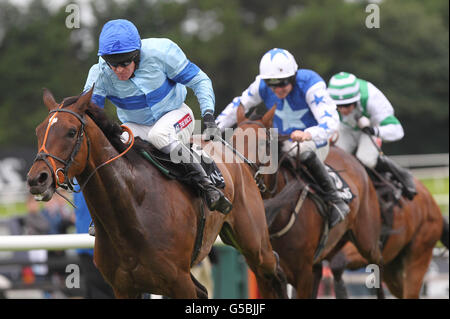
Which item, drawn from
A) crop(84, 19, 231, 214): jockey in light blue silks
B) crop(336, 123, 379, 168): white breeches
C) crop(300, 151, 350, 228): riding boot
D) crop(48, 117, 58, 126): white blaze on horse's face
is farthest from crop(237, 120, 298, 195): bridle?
crop(48, 117, 58, 126): white blaze on horse's face

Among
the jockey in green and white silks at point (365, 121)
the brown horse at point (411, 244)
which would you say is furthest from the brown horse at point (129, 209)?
the brown horse at point (411, 244)

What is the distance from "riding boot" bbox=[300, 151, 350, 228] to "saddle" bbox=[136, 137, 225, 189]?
5.40 feet

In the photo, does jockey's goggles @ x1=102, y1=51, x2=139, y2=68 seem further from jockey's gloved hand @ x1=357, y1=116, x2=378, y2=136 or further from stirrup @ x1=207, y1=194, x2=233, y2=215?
jockey's gloved hand @ x1=357, y1=116, x2=378, y2=136

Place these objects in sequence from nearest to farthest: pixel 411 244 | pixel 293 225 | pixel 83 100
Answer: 1. pixel 83 100
2. pixel 293 225
3. pixel 411 244

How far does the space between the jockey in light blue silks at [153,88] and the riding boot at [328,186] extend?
5.45ft

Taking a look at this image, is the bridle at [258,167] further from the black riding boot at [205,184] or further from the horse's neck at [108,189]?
the horse's neck at [108,189]

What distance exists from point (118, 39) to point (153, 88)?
0.43m

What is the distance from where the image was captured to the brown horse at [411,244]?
772cm

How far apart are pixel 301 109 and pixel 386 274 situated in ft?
8.87

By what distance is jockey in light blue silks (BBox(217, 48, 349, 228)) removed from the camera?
6.11m

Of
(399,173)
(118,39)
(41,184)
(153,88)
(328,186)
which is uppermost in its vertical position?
(118,39)

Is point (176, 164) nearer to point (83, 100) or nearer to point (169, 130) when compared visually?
point (169, 130)

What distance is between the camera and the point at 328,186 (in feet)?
20.9

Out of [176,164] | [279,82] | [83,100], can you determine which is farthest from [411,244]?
[83,100]
